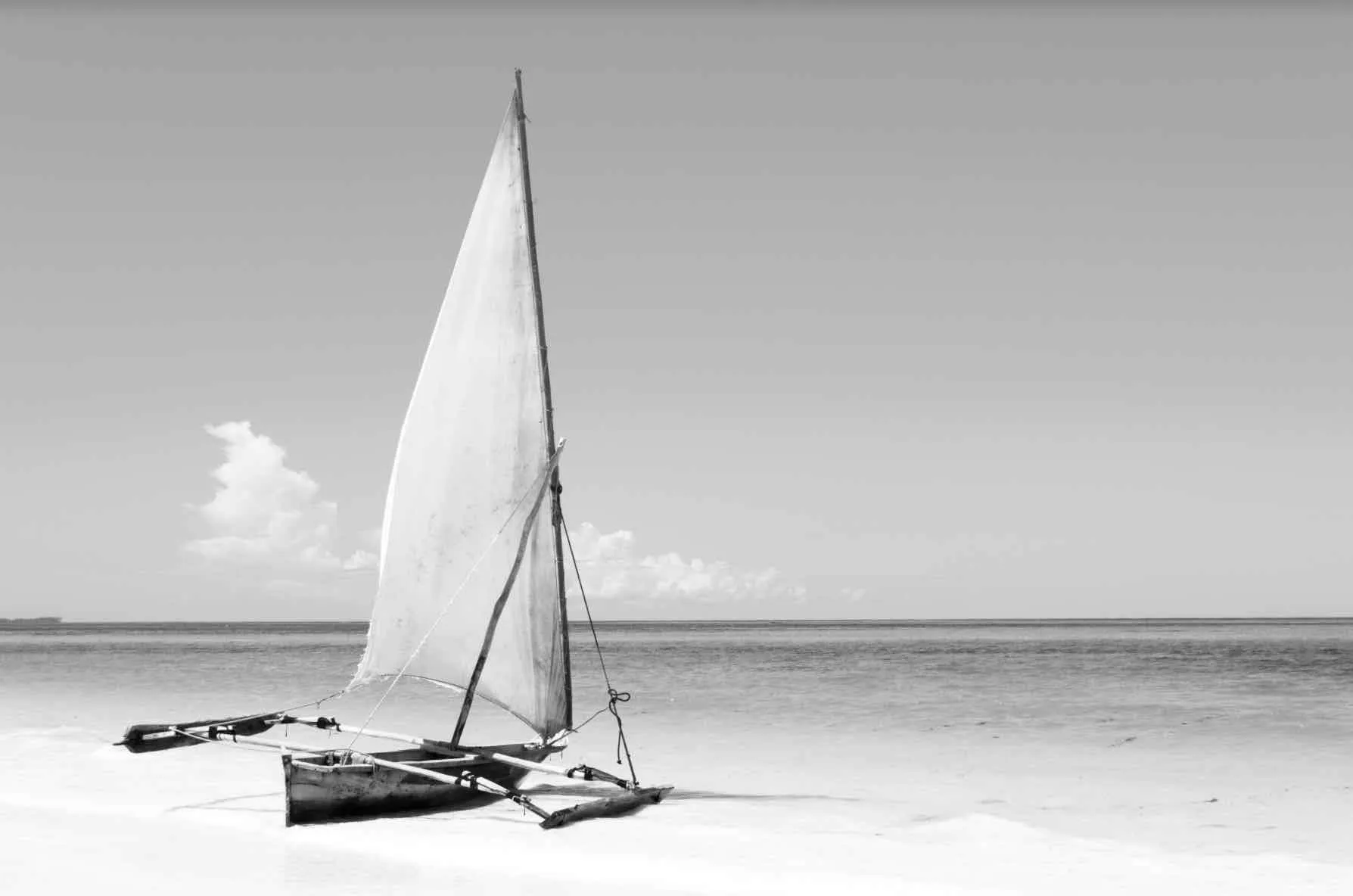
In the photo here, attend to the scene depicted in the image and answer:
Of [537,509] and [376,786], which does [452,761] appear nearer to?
[376,786]

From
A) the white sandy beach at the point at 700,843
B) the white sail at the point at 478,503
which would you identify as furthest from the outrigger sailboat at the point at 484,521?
the white sandy beach at the point at 700,843

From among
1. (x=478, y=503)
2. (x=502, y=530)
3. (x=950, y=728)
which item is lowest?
(x=950, y=728)

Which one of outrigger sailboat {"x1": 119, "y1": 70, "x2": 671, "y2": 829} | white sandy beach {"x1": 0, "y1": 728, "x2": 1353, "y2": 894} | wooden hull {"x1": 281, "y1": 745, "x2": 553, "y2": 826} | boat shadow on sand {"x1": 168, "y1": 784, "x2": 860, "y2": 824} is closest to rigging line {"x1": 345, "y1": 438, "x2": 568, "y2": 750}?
outrigger sailboat {"x1": 119, "y1": 70, "x2": 671, "y2": 829}

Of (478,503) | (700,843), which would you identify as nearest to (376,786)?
(478,503)

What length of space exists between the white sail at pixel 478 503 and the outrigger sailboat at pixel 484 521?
0.6 inches

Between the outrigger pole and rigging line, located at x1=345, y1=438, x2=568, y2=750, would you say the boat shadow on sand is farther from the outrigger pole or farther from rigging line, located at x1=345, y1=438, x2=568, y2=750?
rigging line, located at x1=345, y1=438, x2=568, y2=750

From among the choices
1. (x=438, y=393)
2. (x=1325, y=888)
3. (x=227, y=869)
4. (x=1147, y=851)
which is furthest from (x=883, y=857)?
(x=438, y=393)

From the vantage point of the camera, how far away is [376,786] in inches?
603

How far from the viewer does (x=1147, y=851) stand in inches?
569

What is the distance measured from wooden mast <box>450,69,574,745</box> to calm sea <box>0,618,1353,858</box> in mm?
3985

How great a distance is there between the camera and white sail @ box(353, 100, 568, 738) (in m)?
16.6

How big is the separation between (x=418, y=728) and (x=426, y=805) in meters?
14.4

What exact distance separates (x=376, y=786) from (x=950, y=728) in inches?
676

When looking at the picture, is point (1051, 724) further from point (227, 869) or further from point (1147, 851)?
point (227, 869)
